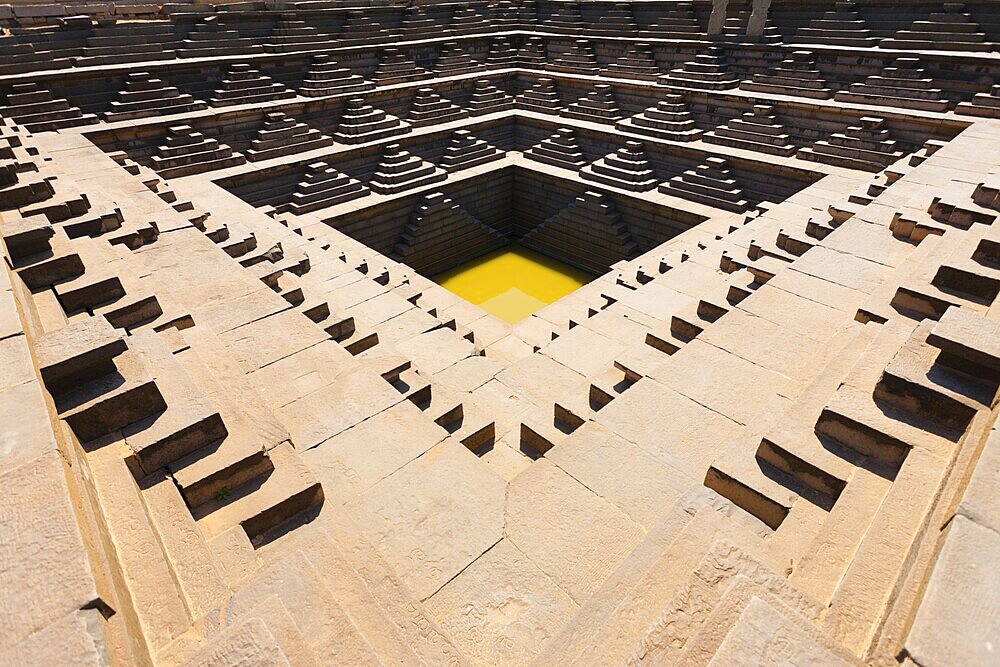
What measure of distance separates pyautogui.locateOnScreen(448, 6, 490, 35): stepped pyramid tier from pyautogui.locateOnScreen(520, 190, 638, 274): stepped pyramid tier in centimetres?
1100

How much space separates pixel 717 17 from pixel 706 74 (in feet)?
10.00

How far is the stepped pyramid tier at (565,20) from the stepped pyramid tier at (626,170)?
9716mm

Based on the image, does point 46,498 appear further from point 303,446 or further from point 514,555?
point 514,555

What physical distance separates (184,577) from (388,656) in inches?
49.6

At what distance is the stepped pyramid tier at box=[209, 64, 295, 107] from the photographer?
14.6 metres

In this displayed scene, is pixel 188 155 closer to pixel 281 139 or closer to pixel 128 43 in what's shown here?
pixel 281 139

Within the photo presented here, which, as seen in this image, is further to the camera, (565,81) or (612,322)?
(565,81)

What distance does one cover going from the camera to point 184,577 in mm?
2826

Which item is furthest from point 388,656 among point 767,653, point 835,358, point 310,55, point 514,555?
point 310,55

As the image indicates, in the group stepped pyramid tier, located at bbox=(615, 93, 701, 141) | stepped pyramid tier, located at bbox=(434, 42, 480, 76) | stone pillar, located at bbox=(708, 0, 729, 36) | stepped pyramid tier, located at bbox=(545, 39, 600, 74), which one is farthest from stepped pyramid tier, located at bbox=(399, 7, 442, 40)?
stone pillar, located at bbox=(708, 0, 729, 36)

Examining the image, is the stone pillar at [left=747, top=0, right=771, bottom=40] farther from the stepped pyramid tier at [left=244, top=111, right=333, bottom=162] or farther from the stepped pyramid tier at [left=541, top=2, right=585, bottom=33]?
the stepped pyramid tier at [left=244, top=111, right=333, bottom=162]

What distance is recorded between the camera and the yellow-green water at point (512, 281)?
13.3m

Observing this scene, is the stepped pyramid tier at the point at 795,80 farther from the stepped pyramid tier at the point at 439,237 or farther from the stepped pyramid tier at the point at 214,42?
the stepped pyramid tier at the point at 214,42

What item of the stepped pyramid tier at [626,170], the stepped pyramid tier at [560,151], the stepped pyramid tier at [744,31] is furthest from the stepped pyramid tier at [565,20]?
the stepped pyramid tier at [626,170]
